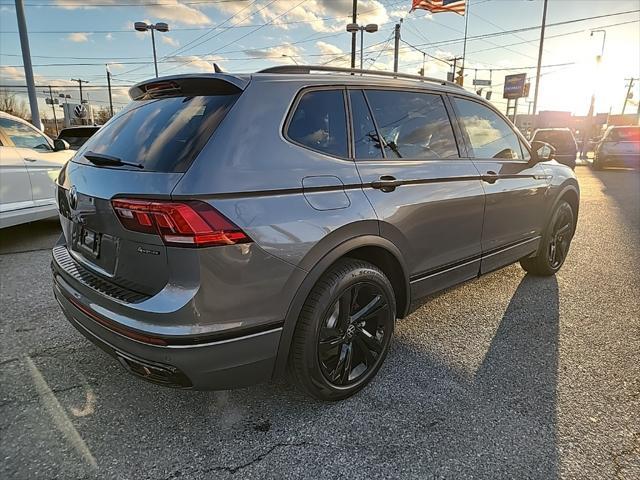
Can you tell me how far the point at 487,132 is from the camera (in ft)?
11.9

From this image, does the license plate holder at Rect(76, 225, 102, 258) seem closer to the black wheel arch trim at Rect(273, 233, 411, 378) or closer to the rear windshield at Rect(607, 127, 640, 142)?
the black wheel arch trim at Rect(273, 233, 411, 378)

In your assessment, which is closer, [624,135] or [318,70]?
[318,70]

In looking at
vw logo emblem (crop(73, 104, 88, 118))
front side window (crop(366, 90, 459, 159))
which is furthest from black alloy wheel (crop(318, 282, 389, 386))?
vw logo emblem (crop(73, 104, 88, 118))

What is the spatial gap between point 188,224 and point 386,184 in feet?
3.94

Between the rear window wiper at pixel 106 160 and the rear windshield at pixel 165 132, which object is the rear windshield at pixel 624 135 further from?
the rear window wiper at pixel 106 160

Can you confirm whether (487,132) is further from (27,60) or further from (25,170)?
(27,60)

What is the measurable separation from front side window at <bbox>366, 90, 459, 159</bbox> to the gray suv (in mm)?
12

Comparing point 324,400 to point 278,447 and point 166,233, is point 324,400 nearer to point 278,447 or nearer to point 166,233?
point 278,447

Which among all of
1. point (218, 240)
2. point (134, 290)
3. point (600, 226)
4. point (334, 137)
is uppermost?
point (334, 137)

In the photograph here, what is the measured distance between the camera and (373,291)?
8.44 feet

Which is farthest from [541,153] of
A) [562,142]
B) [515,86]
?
[515,86]

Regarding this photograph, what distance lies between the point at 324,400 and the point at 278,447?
1.26 feet

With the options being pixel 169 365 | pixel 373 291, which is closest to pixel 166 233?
pixel 169 365

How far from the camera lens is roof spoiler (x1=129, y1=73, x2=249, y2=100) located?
213 centimetres
